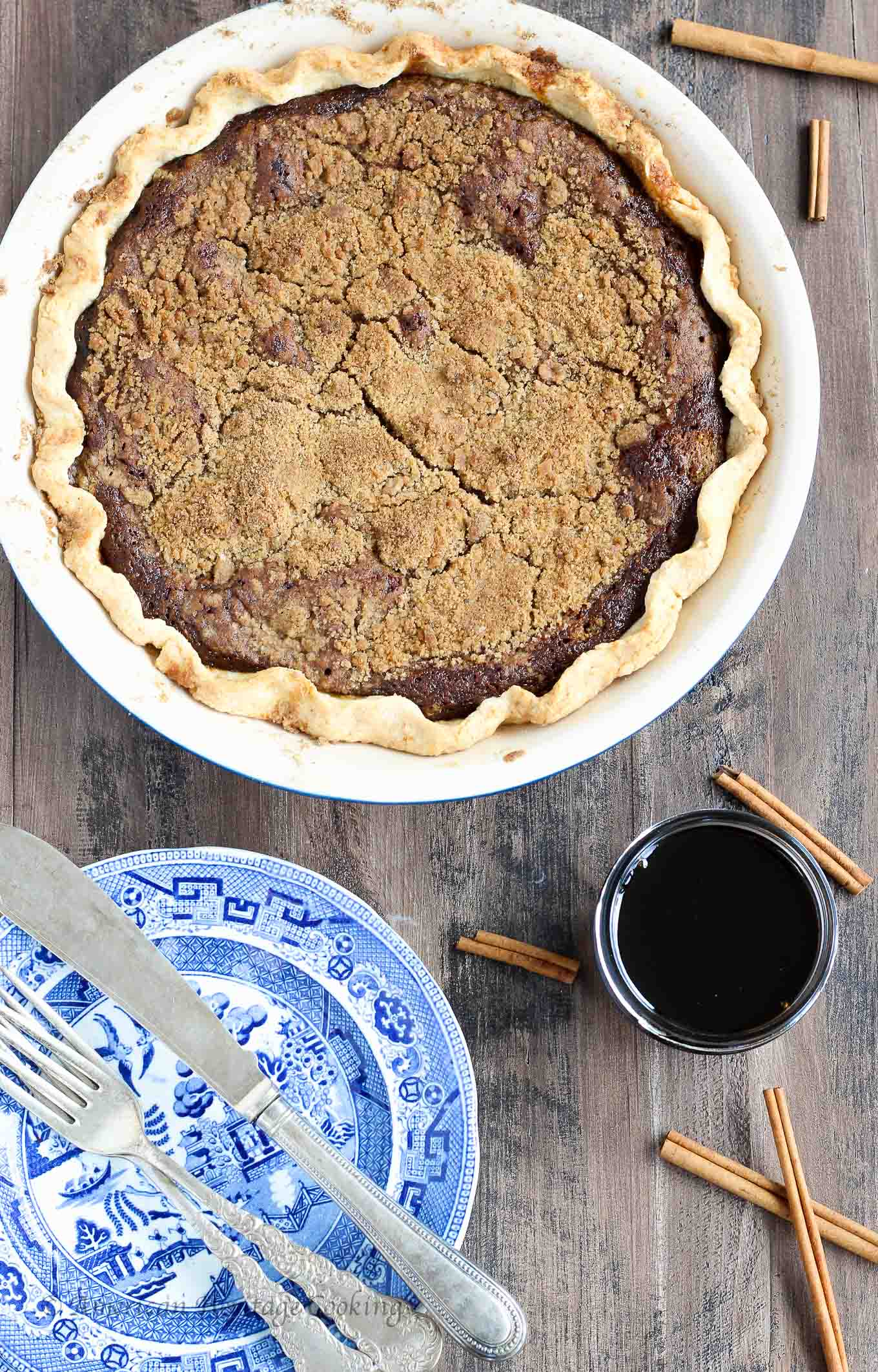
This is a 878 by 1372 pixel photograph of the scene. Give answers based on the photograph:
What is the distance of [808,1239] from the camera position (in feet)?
6.31

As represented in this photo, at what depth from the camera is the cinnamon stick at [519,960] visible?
1.95 metres

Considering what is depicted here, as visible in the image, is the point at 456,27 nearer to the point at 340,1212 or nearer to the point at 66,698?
the point at 66,698

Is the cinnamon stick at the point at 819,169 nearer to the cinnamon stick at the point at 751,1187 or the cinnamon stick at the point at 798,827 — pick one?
the cinnamon stick at the point at 798,827

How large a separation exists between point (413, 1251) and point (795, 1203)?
68 cm

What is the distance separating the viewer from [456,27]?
5.89 feet

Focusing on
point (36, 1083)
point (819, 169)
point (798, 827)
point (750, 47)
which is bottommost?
point (36, 1083)

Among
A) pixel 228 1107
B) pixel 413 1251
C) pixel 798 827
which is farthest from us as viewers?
pixel 798 827

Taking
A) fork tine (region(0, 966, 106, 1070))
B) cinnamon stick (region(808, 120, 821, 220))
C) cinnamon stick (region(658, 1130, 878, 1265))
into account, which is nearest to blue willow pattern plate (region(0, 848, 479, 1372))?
fork tine (region(0, 966, 106, 1070))

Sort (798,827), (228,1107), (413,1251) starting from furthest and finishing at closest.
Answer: (798,827) < (228,1107) < (413,1251)

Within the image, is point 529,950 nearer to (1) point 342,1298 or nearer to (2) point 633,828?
(2) point 633,828

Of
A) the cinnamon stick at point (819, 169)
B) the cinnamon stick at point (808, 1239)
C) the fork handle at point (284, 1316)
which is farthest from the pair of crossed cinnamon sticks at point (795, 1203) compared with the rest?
the cinnamon stick at point (819, 169)

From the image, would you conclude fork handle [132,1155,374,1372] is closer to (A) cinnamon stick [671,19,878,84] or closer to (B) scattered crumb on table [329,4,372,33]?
(B) scattered crumb on table [329,4,372,33]

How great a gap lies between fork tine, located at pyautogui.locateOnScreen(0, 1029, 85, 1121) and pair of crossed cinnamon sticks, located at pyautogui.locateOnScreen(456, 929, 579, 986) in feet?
2.26

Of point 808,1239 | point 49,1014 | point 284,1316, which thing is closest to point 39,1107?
point 49,1014
